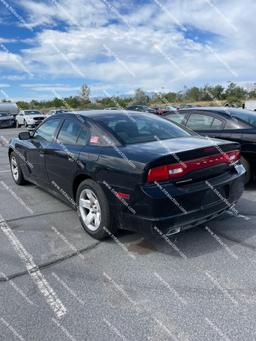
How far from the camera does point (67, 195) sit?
173 inches

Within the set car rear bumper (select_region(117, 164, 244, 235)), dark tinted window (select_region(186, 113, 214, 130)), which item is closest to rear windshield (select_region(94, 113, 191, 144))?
car rear bumper (select_region(117, 164, 244, 235))

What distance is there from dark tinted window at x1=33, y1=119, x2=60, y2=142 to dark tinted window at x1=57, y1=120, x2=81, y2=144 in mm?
270

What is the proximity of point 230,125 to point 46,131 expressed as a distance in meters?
3.17

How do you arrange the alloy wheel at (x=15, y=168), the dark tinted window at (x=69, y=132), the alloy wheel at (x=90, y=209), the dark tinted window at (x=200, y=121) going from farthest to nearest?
1. the alloy wheel at (x=15, y=168)
2. the dark tinted window at (x=200, y=121)
3. the dark tinted window at (x=69, y=132)
4. the alloy wheel at (x=90, y=209)

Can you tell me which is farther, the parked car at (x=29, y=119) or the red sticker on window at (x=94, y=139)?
the parked car at (x=29, y=119)

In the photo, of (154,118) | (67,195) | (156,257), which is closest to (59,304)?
(156,257)

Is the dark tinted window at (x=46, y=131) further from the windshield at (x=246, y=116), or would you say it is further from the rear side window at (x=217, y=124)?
the windshield at (x=246, y=116)

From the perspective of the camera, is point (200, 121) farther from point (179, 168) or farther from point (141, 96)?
point (141, 96)

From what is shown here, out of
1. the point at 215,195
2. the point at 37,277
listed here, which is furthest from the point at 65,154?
the point at 215,195

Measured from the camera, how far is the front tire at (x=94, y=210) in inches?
140

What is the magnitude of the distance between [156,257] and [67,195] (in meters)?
1.60

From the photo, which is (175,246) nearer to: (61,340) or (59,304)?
(59,304)

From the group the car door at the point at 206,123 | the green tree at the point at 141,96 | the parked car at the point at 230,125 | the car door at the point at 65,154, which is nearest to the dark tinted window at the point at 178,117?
the parked car at the point at 230,125

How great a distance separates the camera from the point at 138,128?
13.4 feet
